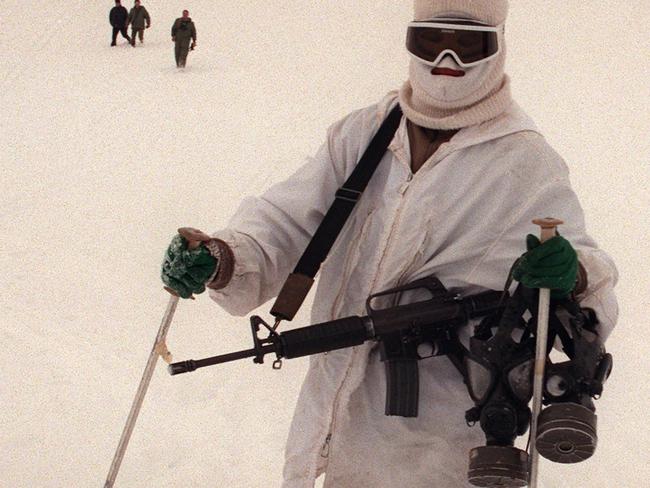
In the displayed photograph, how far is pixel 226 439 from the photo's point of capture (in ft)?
9.83

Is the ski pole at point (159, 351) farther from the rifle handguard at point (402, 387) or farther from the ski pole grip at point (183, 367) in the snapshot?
the rifle handguard at point (402, 387)

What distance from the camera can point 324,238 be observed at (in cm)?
192

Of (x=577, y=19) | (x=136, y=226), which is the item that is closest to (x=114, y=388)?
(x=136, y=226)

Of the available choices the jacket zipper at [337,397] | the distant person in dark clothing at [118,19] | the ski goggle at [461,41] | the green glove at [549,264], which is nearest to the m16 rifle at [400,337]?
the jacket zipper at [337,397]

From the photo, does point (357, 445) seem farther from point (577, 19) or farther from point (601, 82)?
point (577, 19)

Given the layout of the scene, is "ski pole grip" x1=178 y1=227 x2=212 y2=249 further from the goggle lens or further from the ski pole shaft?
the goggle lens

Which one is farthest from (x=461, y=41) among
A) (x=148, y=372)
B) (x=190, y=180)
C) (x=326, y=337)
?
(x=190, y=180)

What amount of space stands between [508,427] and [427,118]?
0.60 metres

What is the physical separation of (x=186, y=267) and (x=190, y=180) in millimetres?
3079

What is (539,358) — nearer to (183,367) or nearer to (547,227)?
(547,227)

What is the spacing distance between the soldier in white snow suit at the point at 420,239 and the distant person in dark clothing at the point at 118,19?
6013 millimetres

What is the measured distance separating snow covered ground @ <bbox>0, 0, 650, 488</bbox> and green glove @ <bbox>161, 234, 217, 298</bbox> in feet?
3.64

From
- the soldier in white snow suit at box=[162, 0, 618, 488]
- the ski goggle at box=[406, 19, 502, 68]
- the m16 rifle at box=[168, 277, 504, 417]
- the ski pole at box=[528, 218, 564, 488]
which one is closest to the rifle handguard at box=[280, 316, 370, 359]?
the m16 rifle at box=[168, 277, 504, 417]

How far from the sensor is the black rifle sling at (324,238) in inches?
75.4
